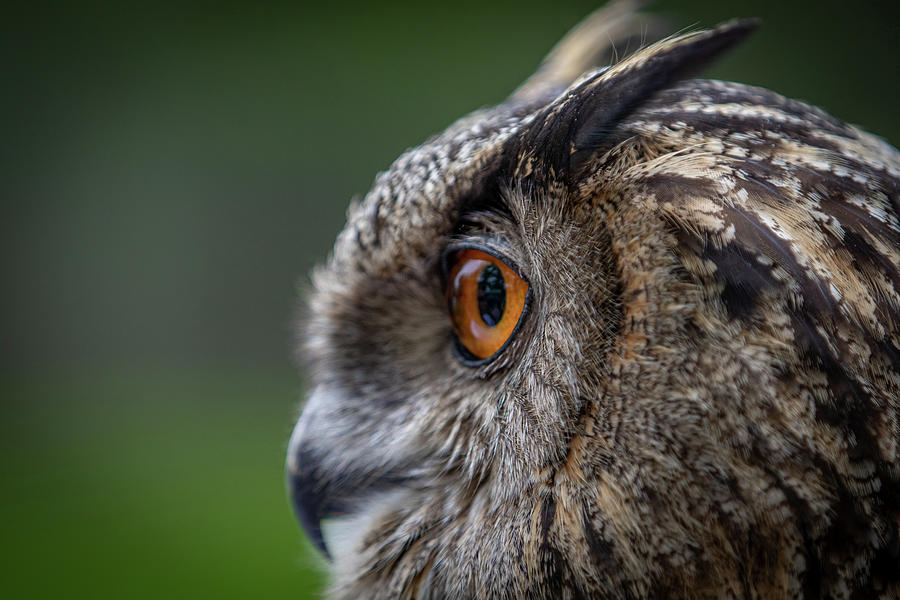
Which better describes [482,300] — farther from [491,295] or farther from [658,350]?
[658,350]

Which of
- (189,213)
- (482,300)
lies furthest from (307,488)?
(189,213)

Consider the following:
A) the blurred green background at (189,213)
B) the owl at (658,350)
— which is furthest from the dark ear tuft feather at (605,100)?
the blurred green background at (189,213)

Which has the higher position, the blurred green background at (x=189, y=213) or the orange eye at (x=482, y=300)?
the blurred green background at (x=189, y=213)

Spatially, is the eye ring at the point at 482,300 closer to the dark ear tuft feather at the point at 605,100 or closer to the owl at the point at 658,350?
the owl at the point at 658,350

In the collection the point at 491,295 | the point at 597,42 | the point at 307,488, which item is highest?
the point at 597,42

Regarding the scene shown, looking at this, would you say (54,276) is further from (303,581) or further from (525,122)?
(525,122)

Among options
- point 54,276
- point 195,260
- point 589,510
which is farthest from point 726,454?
point 54,276
